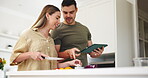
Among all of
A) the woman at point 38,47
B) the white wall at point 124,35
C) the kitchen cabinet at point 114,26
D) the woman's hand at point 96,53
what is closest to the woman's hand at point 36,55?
the woman at point 38,47

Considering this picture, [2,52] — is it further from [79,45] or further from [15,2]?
[79,45]

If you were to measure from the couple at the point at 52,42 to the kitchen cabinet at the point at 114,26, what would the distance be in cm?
16

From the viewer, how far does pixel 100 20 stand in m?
2.08

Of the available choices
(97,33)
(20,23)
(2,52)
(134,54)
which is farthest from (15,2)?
(134,54)

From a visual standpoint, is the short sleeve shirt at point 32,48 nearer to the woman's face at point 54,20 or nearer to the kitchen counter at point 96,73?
the woman's face at point 54,20

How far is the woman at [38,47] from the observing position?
1.65 meters

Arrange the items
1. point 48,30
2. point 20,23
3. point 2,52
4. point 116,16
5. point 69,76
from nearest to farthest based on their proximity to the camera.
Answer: point 69,76, point 48,30, point 116,16, point 2,52, point 20,23

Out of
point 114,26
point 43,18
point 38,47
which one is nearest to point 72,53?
point 38,47

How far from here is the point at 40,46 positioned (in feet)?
5.57

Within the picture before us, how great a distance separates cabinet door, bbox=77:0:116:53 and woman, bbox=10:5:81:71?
0.37 metres

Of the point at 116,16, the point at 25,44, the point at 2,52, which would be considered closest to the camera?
the point at 25,44

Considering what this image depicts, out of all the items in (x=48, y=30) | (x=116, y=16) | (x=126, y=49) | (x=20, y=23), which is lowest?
(x=126, y=49)

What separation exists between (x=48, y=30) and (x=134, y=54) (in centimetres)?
85

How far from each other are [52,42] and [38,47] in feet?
0.52
